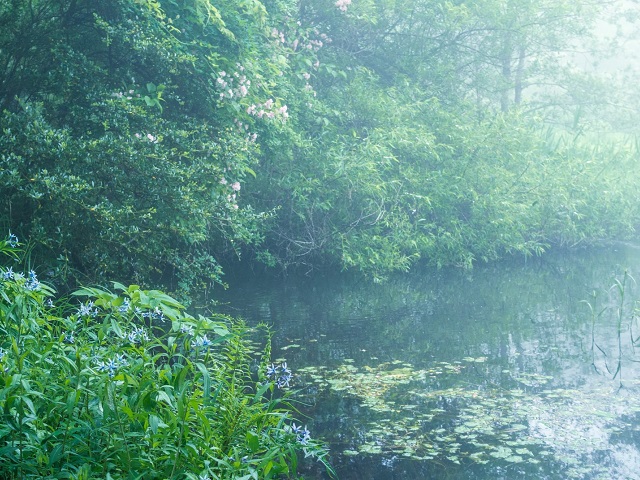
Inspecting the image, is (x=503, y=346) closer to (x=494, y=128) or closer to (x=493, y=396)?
(x=493, y=396)

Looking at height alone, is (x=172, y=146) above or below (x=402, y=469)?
above

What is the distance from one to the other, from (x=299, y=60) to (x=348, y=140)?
1.64 metres

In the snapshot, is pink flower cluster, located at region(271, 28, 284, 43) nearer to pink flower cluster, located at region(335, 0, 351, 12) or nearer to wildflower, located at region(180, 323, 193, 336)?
pink flower cluster, located at region(335, 0, 351, 12)

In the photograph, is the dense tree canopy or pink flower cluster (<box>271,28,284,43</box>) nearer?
the dense tree canopy

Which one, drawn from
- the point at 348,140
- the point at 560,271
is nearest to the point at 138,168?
the point at 348,140

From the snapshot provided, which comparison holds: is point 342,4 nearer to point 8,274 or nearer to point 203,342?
point 8,274

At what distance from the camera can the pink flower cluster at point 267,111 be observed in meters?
9.66

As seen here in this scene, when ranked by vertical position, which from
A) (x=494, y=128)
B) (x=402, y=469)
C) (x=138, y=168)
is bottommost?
(x=402, y=469)

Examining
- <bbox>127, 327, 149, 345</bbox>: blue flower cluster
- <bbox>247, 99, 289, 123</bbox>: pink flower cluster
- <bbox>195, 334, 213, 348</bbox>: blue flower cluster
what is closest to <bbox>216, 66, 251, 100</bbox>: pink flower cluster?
<bbox>247, 99, 289, 123</bbox>: pink flower cluster

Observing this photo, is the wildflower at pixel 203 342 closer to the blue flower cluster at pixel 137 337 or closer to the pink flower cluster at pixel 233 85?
the blue flower cluster at pixel 137 337

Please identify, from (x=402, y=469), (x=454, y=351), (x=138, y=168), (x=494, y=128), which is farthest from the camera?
(x=494, y=128)

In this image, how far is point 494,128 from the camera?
48.3 feet

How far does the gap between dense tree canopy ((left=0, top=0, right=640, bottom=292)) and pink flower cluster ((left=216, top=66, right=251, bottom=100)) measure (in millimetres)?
27

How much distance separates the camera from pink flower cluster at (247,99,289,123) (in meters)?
9.66
